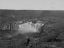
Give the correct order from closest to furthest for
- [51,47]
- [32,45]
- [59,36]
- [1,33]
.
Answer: [51,47] < [32,45] < [59,36] < [1,33]

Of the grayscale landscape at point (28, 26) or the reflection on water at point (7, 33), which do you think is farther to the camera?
the reflection on water at point (7, 33)

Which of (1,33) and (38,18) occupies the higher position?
(38,18)


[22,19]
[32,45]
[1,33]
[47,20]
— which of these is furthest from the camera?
[22,19]

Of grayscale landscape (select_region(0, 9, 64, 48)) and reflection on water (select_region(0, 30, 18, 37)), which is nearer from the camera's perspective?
grayscale landscape (select_region(0, 9, 64, 48))

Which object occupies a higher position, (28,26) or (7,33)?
(28,26)

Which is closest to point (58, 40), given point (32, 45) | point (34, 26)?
point (32, 45)

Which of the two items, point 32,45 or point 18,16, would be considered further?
point 18,16

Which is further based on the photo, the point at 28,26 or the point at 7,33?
the point at 28,26

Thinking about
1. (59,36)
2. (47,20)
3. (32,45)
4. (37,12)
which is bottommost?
(32,45)

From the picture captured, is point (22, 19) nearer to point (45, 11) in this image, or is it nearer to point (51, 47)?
point (45, 11)

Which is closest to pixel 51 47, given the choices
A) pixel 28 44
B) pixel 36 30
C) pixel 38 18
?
pixel 28 44

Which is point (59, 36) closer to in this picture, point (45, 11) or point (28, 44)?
point (28, 44)
